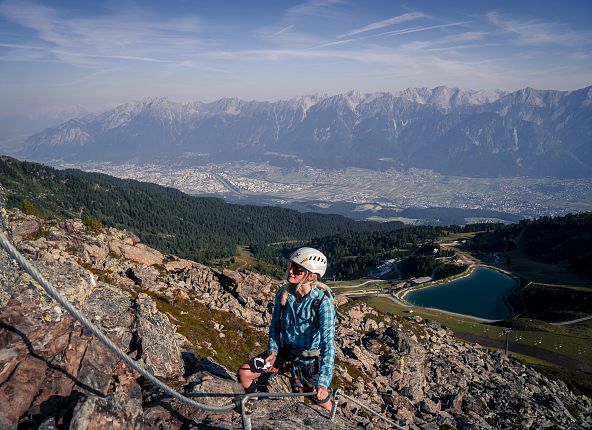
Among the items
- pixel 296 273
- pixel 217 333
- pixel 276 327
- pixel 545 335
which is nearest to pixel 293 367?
pixel 276 327

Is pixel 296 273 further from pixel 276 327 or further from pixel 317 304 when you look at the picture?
pixel 276 327

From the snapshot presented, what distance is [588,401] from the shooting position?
172 feet

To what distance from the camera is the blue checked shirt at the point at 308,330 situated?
32.2ft

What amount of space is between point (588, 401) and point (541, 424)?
21.6 m

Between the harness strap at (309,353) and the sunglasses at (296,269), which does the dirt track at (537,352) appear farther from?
the sunglasses at (296,269)

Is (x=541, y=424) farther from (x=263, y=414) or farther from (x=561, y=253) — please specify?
(x=561, y=253)

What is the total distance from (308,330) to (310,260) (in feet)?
6.27

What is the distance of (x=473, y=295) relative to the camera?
135 metres

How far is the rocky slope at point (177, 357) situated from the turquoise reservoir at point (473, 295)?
67.6 m

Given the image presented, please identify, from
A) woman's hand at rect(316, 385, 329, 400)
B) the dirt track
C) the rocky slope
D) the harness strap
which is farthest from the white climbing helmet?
the dirt track

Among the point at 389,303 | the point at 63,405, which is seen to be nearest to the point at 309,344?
the point at 63,405

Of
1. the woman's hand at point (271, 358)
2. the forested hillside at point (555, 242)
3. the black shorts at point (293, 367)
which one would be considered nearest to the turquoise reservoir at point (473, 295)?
the forested hillside at point (555, 242)

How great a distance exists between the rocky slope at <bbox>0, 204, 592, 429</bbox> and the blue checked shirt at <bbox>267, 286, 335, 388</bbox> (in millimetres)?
1997

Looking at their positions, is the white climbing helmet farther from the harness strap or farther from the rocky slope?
the rocky slope
